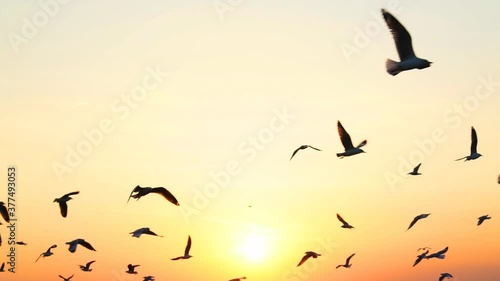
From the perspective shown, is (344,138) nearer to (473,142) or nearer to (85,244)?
(473,142)

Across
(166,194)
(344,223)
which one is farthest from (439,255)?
(166,194)

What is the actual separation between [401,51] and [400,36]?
1.04m

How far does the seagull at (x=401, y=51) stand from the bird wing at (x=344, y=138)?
18.9 feet

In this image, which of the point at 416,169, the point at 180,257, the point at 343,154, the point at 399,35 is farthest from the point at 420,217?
the point at 399,35

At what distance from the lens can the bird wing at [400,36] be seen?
28547 mm

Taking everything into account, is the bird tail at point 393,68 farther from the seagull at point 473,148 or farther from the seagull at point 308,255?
the seagull at point 308,255

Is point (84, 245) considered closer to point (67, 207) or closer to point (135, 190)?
point (67, 207)

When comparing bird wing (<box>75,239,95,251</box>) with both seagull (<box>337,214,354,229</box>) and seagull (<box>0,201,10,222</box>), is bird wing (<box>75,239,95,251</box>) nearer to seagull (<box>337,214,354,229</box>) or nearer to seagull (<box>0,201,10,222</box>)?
seagull (<box>0,201,10,222</box>)

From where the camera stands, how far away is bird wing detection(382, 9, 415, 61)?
28.5m

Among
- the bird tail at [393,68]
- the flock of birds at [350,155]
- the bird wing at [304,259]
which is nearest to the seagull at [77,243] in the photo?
the flock of birds at [350,155]

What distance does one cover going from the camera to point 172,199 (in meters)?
35.5

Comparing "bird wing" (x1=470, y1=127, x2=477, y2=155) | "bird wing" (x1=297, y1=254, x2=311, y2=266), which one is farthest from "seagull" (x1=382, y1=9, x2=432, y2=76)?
"bird wing" (x1=297, y1=254, x2=311, y2=266)

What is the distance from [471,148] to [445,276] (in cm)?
1360

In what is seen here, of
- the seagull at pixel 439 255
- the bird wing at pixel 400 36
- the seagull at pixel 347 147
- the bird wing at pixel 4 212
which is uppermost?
the bird wing at pixel 400 36
